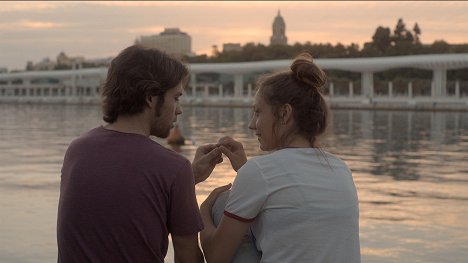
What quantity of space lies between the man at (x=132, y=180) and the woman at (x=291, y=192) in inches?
4.9

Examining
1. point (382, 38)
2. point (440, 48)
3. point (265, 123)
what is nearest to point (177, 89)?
point (265, 123)

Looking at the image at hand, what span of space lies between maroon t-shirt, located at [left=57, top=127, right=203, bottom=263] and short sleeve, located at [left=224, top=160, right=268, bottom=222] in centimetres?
12

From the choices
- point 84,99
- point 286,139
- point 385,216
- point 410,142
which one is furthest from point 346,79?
point 286,139

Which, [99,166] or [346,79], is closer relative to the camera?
[99,166]

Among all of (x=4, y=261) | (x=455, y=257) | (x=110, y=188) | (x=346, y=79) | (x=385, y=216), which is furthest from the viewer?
(x=346, y=79)

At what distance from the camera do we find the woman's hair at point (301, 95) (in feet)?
8.14

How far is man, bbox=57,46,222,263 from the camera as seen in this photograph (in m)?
2.36

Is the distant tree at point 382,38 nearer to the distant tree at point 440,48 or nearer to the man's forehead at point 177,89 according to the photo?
the distant tree at point 440,48

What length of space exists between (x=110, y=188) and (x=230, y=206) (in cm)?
34

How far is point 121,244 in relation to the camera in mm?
2379

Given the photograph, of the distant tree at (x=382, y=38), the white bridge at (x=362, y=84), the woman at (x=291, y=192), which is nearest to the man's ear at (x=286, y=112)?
the woman at (x=291, y=192)

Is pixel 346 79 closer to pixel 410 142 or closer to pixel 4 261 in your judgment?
pixel 410 142

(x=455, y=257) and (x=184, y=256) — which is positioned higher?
(x=184, y=256)

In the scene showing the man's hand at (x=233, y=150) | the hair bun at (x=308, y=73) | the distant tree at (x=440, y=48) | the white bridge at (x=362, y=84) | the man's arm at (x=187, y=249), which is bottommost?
the white bridge at (x=362, y=84)
